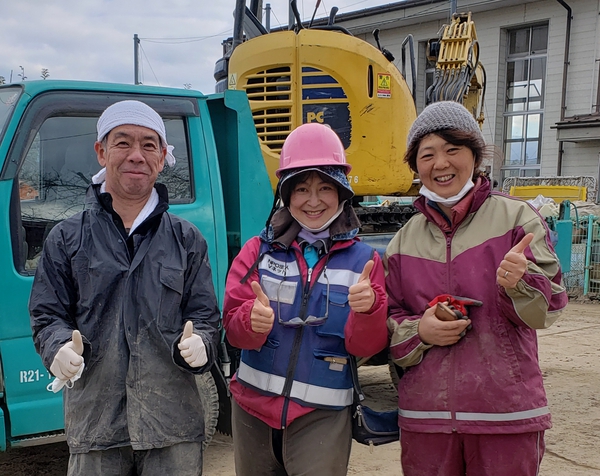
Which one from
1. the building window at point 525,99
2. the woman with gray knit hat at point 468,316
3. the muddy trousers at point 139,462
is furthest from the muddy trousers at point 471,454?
the building window at point 525,99

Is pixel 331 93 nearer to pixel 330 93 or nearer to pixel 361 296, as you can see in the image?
pixel 330 93

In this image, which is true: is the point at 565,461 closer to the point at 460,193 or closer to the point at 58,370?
the point at 460,193

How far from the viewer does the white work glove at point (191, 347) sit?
1811mm

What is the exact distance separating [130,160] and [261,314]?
698 millimetres

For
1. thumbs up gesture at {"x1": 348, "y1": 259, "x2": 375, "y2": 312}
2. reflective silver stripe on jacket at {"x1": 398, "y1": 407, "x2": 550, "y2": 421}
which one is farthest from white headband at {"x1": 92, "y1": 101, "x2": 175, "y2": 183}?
reflective silver stripe on jacket at {"x1": 398, "y1": 407, "x2": 550, "y2": 421}

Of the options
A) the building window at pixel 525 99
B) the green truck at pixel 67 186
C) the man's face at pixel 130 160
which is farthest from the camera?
the building window at pixel 525 99

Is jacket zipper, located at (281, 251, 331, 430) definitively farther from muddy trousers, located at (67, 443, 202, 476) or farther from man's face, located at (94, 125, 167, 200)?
man's face, located at (94, 125, 167, 200)

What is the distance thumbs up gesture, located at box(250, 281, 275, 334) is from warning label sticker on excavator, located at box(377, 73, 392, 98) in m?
3.48

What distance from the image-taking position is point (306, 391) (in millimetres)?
1999

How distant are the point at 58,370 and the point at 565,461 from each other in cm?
341

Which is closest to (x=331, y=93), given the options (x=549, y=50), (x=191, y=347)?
(x=191, y=347)

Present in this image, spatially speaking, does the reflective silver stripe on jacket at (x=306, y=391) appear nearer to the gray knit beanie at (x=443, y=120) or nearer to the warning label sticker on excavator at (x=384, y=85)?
the gray knit beanie at (x=443, y=120)

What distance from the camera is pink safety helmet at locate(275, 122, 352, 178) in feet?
7.02

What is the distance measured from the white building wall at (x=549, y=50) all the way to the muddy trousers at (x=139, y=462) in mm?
16594
